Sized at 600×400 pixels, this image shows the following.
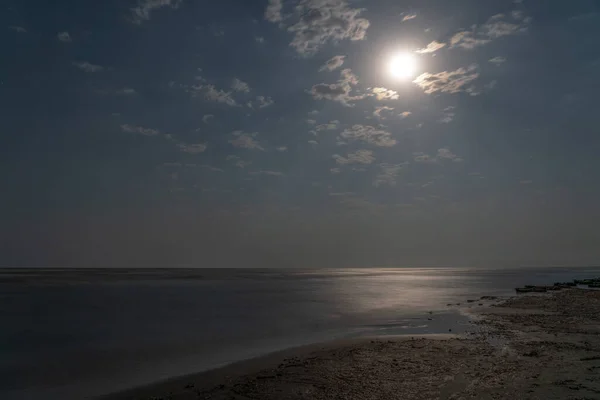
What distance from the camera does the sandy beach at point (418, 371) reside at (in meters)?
13.6

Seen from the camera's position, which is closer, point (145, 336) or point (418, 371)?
point (418, 371)

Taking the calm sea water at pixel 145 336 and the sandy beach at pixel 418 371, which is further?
the calm sea water at pixel 145 336

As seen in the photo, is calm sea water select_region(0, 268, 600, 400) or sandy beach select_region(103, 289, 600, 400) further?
calm sea water select_region(0, 268, 600, 400)

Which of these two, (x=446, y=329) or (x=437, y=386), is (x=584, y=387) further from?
(x=446, y=329)

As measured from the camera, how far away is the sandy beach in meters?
13.6

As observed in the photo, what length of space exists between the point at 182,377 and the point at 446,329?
18689mm

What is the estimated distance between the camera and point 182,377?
16953mm

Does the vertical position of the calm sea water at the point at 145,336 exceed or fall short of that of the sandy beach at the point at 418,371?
it falls short

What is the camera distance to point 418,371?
16.1 meters

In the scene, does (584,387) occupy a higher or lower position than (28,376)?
higher

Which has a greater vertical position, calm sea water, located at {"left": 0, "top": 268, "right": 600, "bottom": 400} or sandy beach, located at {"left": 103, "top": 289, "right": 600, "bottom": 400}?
sandy beach, located at {"left": 103, "top": 289, "right": 600, "bottom": 400}

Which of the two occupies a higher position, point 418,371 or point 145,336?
point 418,371

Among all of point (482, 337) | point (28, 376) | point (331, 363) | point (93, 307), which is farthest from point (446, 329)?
Answer: point (93, 307)

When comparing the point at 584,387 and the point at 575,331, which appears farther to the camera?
the point at 575,331
